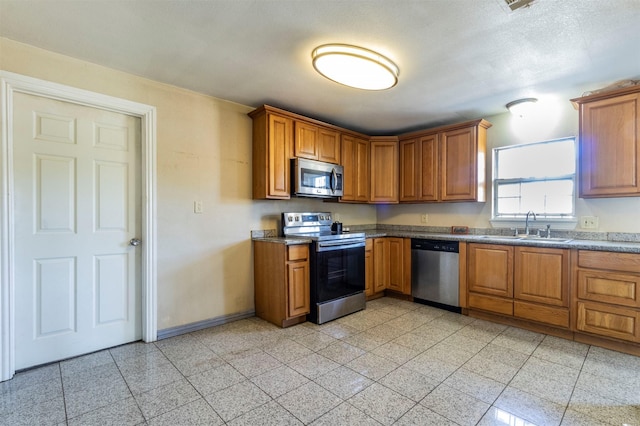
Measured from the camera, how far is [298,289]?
3133mm

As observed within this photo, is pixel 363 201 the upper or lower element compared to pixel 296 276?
upper

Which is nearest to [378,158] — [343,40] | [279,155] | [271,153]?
[279,155]

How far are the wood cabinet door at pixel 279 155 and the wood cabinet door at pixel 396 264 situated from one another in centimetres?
164

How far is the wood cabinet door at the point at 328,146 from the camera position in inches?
148

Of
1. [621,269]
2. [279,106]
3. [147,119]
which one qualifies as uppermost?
[279,106]

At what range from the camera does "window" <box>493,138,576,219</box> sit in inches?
131

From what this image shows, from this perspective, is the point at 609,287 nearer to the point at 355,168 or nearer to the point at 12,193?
the point at 355,168

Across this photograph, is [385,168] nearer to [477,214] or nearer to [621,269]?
[477,214]

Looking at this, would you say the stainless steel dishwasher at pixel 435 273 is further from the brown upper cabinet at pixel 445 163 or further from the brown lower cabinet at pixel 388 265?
the brown upper cabinet at pixel 445 163

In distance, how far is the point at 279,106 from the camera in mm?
3436

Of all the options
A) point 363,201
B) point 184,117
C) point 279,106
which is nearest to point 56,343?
point 184,117

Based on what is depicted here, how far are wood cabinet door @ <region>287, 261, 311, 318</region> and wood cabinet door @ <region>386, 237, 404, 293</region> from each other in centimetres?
142

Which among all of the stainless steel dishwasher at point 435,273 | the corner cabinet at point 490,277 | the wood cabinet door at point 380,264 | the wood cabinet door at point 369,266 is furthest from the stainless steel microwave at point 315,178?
the corner cabinet at point 490,277

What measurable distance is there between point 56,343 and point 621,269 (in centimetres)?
460
